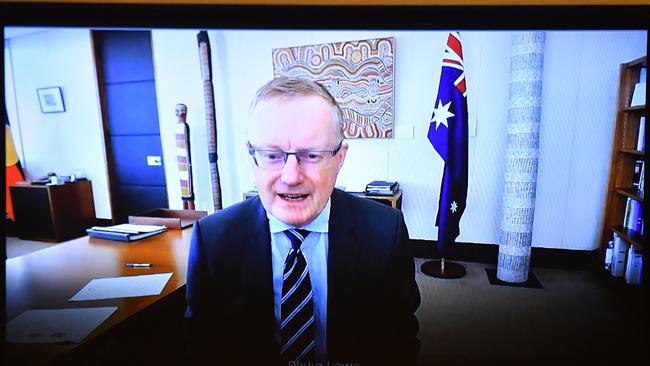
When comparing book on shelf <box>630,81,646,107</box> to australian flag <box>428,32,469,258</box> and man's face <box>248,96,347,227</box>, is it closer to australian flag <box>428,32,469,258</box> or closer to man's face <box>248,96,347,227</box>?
australian flag <box>428,32,469,258</box>

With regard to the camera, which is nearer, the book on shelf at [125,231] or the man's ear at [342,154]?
the man's ear at [342,154]

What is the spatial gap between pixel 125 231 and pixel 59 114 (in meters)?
0.28

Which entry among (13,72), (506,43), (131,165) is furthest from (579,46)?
(13,72)

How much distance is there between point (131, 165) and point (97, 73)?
0.20m

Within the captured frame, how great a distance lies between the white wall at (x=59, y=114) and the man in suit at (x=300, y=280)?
285mm

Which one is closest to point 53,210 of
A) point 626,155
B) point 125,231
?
point 125,231

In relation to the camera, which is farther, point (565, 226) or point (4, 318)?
point (565, 226)

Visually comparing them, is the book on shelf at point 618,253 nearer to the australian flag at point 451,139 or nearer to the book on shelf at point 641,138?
the book on shelf at point 641,138

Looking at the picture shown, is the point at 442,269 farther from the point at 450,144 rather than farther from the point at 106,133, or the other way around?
the point at 106,133

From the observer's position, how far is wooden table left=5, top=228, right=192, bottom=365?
56 centimetres

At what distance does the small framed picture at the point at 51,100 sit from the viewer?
589 millimetres

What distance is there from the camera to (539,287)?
2.12 ft

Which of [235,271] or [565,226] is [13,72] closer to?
[235,271]

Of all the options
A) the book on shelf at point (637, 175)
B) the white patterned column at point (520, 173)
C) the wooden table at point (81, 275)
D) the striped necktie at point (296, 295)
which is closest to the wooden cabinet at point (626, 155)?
the book on shelf at point (637, 175)
